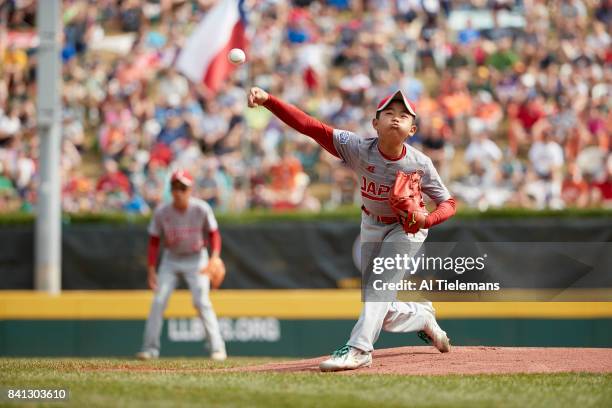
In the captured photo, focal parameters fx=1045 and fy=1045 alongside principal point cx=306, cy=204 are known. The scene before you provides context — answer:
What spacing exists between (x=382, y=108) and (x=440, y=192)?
829 millimetres

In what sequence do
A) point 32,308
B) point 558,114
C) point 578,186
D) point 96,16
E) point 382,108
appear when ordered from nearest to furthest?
point 382,108, point 32,308, point 578,186, point 558,114, point 96,16

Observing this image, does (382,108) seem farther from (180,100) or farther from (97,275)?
(180,100)

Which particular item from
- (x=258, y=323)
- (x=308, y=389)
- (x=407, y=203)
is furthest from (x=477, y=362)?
(x=258, y=323)

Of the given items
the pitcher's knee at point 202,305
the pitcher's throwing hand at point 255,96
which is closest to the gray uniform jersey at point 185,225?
the pitcher's knee at point 202,305

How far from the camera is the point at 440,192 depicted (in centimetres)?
799

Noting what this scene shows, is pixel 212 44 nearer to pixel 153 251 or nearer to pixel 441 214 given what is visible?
pixel 153 251

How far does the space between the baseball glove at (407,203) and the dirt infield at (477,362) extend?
108 cm

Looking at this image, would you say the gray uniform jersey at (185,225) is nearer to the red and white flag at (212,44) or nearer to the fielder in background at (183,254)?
the fielder in background at (183,254)

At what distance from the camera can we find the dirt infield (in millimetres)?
7785

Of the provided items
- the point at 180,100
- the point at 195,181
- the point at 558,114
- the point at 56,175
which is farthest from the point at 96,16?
the point at 558,114

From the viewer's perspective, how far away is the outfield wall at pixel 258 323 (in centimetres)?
1368

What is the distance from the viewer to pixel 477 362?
26.7 ft

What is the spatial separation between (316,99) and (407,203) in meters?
11.3

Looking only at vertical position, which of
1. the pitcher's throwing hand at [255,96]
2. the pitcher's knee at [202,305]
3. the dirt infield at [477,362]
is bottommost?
the pitcher's knee at [202,305]
